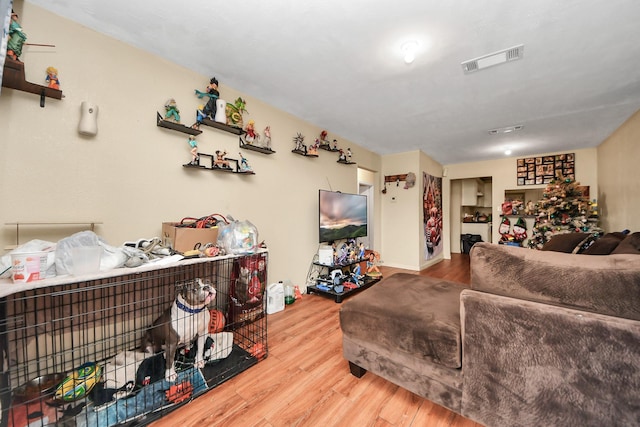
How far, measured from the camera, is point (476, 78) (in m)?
2.26

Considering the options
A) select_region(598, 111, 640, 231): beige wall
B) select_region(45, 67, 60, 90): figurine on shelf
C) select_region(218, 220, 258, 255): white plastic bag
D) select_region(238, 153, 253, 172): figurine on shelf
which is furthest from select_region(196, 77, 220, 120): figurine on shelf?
select_region(598, 111, 640, 231): beige wall

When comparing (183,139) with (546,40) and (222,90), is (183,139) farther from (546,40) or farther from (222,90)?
(546,40)

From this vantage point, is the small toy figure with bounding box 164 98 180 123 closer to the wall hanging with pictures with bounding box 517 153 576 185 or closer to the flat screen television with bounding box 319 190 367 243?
the flat screen television with bounding box 319 190 367 243

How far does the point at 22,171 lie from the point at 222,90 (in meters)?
1.60

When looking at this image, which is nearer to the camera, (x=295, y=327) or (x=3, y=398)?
(x=3, y=398)

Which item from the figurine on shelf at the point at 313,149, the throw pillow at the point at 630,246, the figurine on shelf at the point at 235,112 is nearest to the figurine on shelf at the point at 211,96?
the figurine on shelf at the point at 235,112

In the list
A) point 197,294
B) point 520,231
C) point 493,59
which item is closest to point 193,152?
point 197,294

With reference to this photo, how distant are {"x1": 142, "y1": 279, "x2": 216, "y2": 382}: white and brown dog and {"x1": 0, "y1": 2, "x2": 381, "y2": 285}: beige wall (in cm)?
75

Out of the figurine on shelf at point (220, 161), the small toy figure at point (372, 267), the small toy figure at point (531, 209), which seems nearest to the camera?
the figurine on shelf at point (220, 161)

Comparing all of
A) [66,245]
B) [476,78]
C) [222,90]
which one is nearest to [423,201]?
[476,78]

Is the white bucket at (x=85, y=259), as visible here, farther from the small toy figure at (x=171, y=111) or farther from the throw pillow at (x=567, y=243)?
the throw pillow at (x=567, y=243)

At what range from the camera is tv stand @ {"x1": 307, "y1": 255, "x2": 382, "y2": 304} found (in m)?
3.05

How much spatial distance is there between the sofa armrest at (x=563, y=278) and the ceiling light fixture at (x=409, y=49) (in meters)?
1.53

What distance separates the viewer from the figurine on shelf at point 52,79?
1481 millimetres
